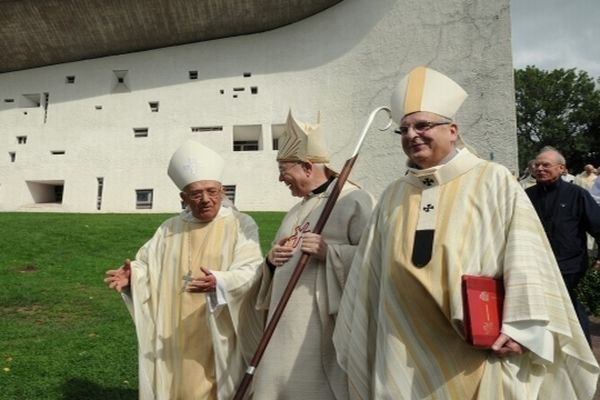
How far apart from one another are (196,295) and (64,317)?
14.7 ft

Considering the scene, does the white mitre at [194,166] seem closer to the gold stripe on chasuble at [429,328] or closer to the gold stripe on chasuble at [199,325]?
the gold stripe on chasuble at [199,325]

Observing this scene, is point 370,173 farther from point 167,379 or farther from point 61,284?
point 167,379

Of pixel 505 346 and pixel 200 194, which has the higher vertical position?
pixel 200 194

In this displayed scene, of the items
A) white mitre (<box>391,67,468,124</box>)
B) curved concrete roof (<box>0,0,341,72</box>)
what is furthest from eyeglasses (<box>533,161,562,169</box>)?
curved concrete roof (<box>0,0,341,72</box>)

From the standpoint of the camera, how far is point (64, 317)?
7.25 m

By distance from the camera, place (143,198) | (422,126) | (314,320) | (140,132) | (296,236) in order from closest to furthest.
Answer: (422,126) → (314,320) → (296,236) → (143,198) → (140,132)

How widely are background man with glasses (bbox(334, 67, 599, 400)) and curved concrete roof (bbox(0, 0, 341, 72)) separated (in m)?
25.3

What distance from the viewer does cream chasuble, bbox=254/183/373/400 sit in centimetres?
291

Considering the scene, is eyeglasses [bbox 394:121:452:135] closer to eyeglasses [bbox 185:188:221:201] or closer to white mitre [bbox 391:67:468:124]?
white mitre [bbox 391:67:468:124]

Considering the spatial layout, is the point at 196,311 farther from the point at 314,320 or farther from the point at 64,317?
the point at 64,317

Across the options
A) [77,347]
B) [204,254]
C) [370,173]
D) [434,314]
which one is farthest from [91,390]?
[370,173]

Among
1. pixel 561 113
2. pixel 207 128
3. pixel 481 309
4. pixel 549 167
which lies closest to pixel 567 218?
pixel 549 167

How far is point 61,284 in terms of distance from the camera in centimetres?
920

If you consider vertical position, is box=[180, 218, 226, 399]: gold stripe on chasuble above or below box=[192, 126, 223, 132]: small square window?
below
